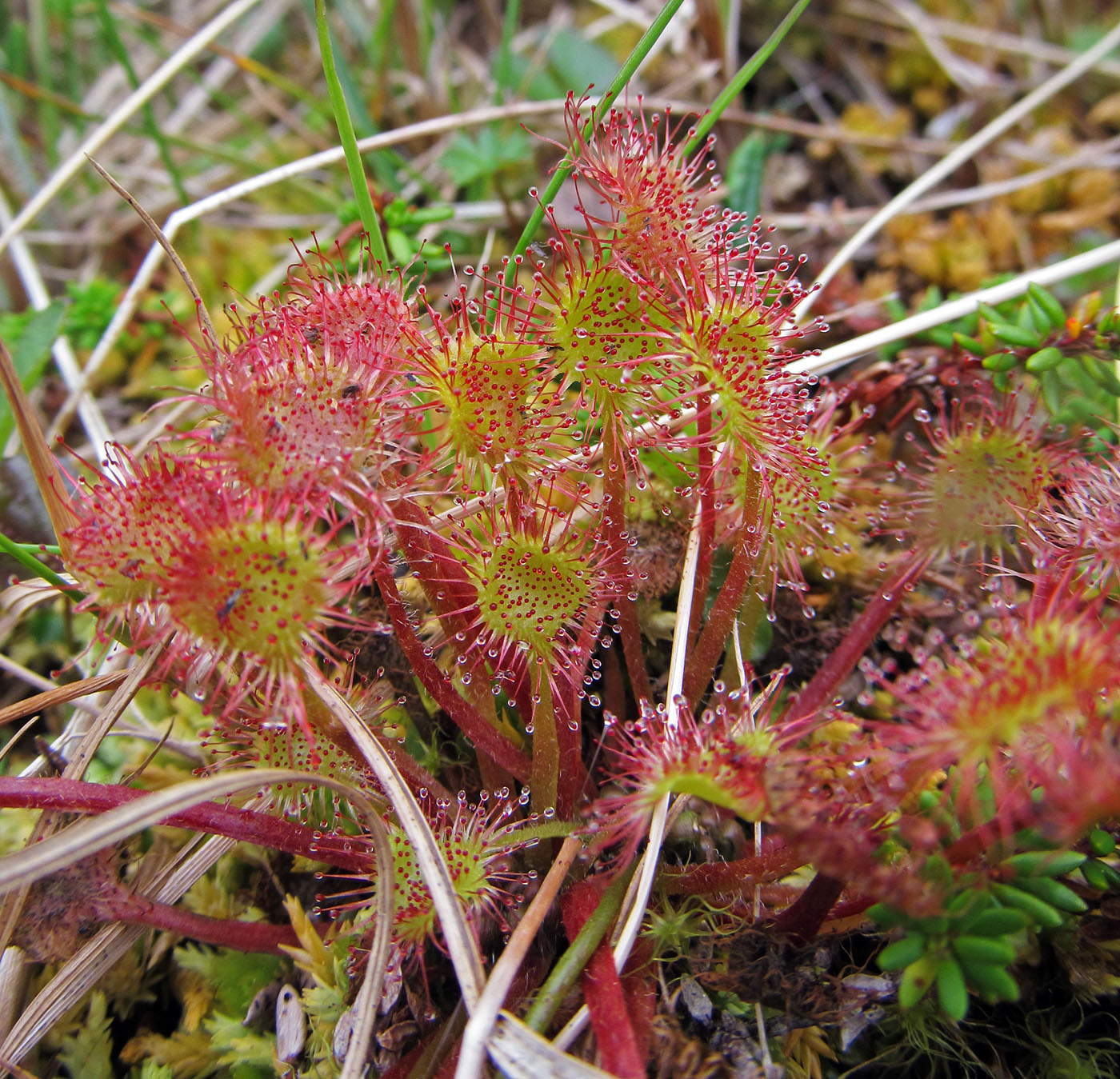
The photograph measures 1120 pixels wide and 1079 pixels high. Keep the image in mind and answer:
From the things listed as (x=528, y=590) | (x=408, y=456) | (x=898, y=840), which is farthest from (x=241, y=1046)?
(x=898, y=840)

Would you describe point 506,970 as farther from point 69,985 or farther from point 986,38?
point 986,38

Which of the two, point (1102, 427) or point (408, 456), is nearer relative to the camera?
point (408, 456)

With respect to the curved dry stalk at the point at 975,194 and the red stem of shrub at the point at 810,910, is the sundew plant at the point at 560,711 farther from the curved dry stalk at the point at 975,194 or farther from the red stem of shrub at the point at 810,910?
the curved dry stalk at the point at 975,194

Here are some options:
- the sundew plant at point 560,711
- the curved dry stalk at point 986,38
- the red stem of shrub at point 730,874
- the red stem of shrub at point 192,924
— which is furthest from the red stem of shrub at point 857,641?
the curved dry stalk at point 986,38

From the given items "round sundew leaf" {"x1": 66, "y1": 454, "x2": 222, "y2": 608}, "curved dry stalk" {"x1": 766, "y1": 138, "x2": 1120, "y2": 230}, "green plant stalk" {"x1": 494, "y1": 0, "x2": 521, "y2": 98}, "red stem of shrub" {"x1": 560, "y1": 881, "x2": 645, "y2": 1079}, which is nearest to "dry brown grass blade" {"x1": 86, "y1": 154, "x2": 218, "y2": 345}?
"round sundew leaf" {"x1": 66, "y1": 454, "x2": 222, "y2": 608}

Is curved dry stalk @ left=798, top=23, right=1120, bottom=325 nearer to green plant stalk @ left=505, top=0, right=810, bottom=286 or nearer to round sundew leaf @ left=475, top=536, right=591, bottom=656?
green plant stalk @ left=505, top=0, right=810, bottom=286

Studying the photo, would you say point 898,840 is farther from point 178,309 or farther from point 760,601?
point 178,309

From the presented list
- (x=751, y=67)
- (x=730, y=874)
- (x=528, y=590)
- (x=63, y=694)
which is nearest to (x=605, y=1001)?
(x=730, y=874)
